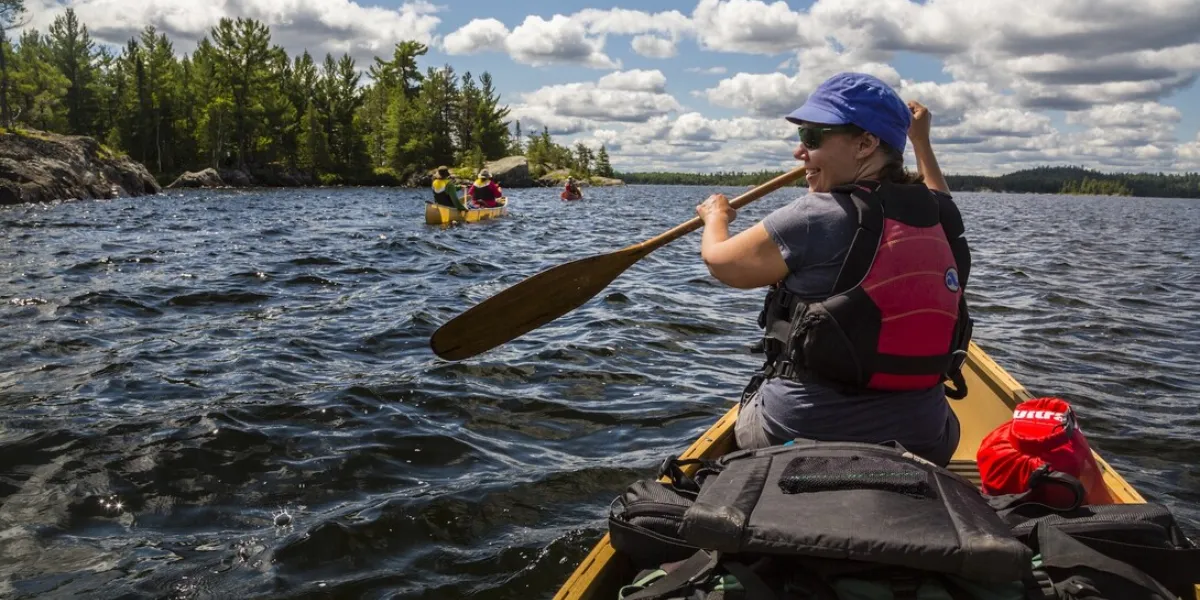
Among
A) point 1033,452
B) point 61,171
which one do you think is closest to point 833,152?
point 1033,452

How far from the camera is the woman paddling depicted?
2.56 meters

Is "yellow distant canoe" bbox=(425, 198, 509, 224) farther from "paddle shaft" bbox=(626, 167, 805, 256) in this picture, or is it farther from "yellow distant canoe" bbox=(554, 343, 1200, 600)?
"yellow distant canoe" bbox=(554, 343, 1200, 600)

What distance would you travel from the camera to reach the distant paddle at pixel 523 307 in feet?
15.7

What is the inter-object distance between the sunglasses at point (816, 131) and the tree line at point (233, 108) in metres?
55.1

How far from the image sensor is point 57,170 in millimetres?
30422

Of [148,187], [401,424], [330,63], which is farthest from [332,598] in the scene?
[330,63]

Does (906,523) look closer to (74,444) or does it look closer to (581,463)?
(581,463)

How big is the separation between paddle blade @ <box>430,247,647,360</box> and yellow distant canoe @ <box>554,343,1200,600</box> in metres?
1.14

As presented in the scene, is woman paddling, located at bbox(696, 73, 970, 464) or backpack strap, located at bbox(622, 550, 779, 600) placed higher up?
woman paddling, located at bbox(696, 73, 970, 464)

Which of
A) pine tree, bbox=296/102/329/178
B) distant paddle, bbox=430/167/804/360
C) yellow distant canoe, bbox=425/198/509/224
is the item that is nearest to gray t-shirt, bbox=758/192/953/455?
distant paddle, bbox=430/167/804/360

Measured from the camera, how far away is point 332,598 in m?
3.43

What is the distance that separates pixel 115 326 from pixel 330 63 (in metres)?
74.8

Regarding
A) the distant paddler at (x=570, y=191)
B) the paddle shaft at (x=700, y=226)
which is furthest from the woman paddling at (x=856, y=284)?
the distant paddler at (x=570, y=191)

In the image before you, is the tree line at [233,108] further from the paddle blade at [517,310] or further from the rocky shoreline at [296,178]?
the paddle blade at [517,310]
